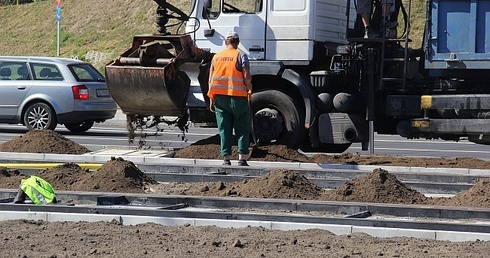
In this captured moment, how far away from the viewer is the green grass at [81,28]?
37.7 meters

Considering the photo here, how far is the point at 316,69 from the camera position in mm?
14797

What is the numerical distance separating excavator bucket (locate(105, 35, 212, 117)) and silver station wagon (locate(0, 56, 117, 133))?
18.6ft

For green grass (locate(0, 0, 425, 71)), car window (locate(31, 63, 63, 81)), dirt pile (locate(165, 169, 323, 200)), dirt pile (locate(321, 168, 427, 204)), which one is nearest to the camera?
dirt pile (locate(321, 168, 427, 204))

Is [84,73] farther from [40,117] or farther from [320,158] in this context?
[320,158]

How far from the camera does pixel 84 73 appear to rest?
66.9ft

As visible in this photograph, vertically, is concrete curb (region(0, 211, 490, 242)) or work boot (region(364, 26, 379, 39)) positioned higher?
work boot (region(364, 26, 379, 39))

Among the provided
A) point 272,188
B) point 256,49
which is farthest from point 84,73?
point 272,188

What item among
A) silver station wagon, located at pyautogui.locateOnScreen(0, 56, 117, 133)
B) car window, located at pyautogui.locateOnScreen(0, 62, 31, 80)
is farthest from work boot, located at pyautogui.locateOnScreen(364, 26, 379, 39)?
car window, located at pyautogui.locateOnScreen(0, 62, 31, 80)

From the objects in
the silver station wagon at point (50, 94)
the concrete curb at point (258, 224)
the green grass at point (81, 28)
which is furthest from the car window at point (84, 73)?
the green grass at point (81, 28)

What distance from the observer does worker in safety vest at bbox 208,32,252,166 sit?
12.8m

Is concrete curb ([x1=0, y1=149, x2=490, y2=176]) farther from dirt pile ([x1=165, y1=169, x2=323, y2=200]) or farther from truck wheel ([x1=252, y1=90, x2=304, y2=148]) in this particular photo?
dirt pile ([x1=165, y1=169, x2=323, y2=200])

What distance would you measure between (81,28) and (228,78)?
95.3 feet

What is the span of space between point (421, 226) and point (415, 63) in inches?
266

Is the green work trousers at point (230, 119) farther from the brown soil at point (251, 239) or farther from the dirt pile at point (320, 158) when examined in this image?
the brown soil at point (251, 239)
